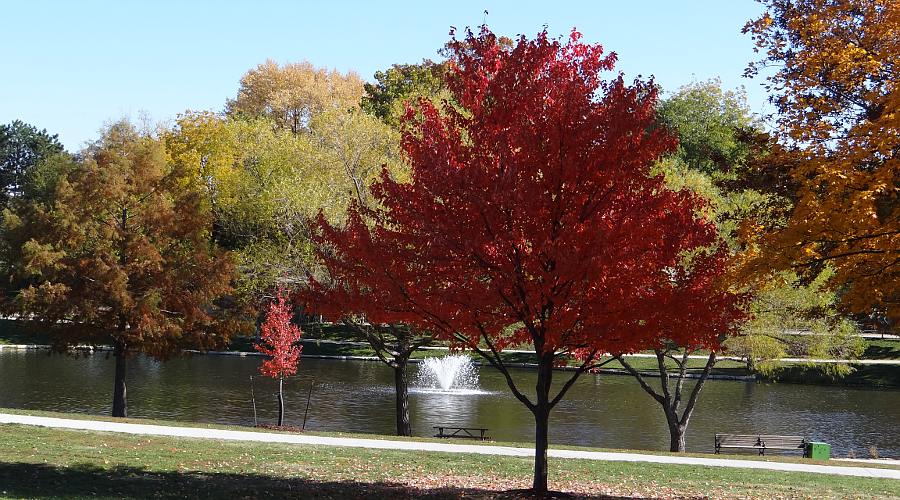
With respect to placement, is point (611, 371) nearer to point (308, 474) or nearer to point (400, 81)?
point (400, 81)

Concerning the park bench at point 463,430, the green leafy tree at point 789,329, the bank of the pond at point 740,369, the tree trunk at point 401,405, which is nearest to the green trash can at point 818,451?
the green leafy tree at point 789,329

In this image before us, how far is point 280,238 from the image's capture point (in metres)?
27.4

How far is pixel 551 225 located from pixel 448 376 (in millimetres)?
33049

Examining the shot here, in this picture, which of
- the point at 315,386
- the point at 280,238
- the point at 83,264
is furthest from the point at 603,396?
the point at 83,264

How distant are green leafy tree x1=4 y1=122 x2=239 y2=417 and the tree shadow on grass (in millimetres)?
13177

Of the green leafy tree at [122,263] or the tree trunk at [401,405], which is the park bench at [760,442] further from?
the green leafy tree at [122,263]

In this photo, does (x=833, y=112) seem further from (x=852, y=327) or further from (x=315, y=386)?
(x=315, y=386)

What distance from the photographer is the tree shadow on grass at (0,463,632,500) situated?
12.0 meters

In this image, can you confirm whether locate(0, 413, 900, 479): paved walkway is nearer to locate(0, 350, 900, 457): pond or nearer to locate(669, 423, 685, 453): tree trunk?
locate(669, 423, 685, 453): tree trunk

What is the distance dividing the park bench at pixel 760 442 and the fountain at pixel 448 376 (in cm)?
1608

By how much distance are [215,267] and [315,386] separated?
1493cm

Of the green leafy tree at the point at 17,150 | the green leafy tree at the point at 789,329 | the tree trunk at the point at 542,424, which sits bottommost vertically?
the tree trunk at the point at 542,424

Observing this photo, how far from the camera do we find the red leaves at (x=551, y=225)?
467 inches

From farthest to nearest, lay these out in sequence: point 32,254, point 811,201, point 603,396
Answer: point 603,396
point 32,254
point 811,201
